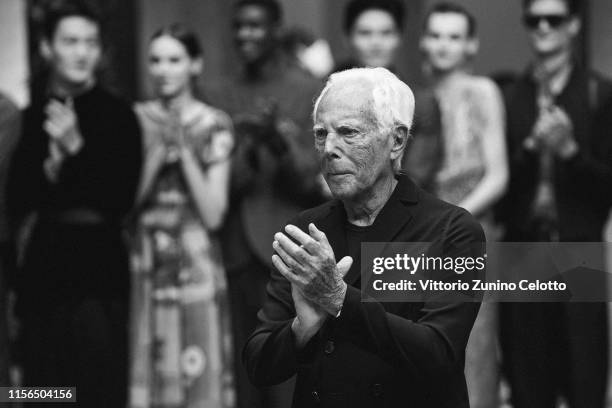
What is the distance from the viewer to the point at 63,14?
619 cm

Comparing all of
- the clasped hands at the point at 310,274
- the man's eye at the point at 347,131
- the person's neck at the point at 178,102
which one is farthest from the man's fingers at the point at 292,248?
the person's neck at the point at 178,102

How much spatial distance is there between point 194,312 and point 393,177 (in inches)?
109

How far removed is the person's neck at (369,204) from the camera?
3732mm

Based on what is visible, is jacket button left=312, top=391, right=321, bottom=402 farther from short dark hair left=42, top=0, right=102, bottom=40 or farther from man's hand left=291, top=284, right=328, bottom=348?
short dark hair left=42, top=0, right=102, bottom=40

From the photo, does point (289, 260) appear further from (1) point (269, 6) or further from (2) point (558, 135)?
(1) point (269, 6)

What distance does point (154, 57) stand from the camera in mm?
6395

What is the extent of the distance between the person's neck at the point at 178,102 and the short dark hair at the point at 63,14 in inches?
19.7

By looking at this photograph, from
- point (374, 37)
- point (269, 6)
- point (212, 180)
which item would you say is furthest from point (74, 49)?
point (374, 37)

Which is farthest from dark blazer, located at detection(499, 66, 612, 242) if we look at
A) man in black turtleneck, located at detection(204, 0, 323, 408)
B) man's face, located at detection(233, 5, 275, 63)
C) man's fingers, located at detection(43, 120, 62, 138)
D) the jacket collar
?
the jacket collar

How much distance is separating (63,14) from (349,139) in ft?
9.60

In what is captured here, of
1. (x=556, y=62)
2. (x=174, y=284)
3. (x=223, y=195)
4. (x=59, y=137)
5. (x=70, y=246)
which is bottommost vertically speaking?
(x=174, y=284)

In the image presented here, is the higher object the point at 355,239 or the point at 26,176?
the point at 355,239

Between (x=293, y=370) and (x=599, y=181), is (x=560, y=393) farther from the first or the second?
(x=293, y=370)

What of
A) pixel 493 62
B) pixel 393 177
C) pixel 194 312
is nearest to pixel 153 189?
pixel 194 312
